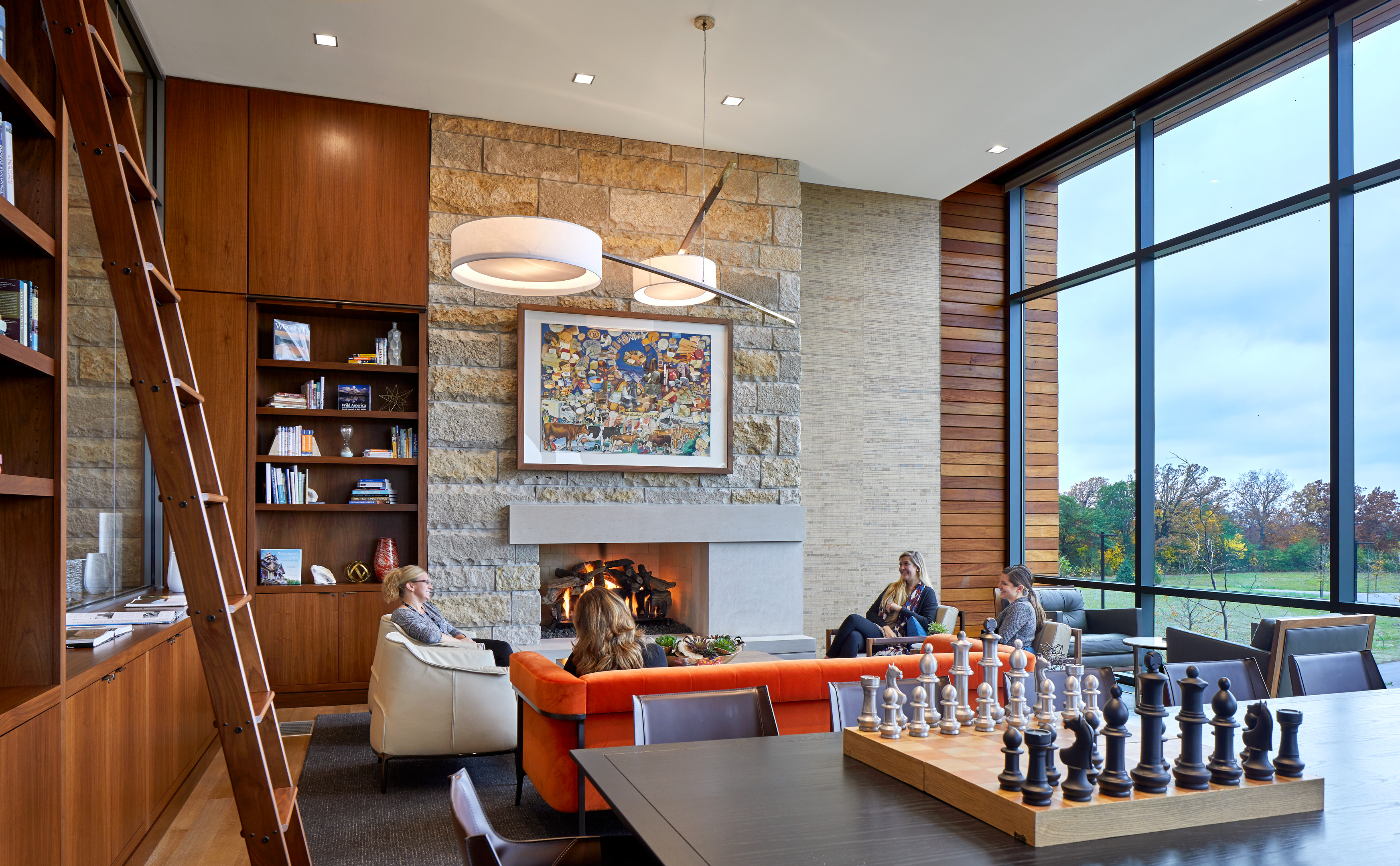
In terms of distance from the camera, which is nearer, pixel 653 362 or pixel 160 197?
pixel 160 197

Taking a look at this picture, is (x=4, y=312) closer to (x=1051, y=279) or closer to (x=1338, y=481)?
(x=1338, y=481)

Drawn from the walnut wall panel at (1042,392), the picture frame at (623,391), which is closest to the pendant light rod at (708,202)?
the picture frame at (623,391)

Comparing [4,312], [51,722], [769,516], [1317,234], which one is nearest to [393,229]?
[769,516]

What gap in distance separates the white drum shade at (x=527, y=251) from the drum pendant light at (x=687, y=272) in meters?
0.91

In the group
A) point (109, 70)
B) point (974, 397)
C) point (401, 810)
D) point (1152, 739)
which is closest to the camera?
point (1152, 739)

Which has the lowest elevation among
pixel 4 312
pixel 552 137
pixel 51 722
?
pixel 51 722

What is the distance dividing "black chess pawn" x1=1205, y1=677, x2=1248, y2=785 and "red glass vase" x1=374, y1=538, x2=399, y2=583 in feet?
16.4

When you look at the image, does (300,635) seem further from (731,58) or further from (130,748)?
(731,58)

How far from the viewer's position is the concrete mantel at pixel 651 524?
596cm

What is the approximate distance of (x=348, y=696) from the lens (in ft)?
18.2

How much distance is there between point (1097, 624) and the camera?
6719mm

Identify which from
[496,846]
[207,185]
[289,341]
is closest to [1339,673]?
[496,846]

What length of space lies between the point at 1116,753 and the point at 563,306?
5069 millimetres

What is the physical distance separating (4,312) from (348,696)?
3905 mm
